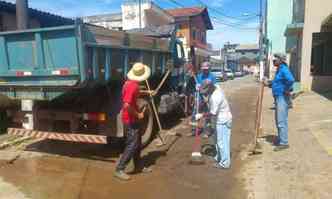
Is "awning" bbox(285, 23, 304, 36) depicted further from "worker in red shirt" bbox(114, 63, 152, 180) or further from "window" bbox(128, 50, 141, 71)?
"worker in red shirt" bbox(114, 63, 152, 180)

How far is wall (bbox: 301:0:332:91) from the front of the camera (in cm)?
1706

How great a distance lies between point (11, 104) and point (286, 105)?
18.2ft

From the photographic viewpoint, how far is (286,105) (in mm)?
6727

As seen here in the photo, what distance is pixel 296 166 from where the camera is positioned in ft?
19.1

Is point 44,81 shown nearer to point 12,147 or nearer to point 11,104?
point 11,104

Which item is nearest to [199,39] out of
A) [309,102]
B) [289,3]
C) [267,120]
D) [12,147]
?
[289,3]

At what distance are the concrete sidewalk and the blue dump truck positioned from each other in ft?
8.49

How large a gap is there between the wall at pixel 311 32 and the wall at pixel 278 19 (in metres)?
15.8

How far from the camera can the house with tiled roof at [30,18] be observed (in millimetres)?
12789

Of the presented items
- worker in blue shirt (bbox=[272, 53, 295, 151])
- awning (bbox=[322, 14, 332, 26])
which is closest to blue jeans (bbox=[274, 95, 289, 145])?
worker in blue shirt (bbox=[272, 53, 295, 151])

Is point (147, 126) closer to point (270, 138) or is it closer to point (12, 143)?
point (270, 138)

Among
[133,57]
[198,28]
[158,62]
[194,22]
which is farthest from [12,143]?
[198,28]

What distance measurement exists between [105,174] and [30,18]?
10191 millimetres

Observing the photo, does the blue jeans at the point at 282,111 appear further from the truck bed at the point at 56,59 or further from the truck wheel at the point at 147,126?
the truck bed at the point at 56,59
